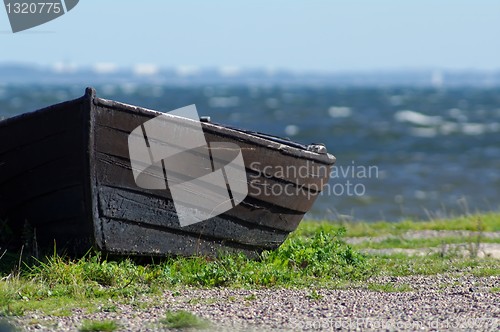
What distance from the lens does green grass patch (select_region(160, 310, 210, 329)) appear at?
7051mm

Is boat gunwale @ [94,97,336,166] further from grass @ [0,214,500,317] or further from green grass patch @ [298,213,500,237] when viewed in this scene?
green grass patch @ [298,213,500,237]

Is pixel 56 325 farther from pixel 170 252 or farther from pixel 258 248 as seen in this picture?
pixel 258 248

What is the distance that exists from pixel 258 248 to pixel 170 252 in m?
1.16

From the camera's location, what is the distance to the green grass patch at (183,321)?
278 inches

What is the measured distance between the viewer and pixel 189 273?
9.05 metres

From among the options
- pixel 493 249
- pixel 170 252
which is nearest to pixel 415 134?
pixel 493 249

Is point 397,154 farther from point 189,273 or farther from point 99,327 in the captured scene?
point 99,327

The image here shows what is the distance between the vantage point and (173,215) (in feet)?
30.8

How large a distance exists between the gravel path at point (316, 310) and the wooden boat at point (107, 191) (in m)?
1.03

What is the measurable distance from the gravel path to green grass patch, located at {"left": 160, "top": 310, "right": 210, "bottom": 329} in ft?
0.25

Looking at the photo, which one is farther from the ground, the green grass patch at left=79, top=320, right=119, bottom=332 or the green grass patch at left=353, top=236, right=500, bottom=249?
the green grass patch at left=79, top=320, right=119, bottom=332

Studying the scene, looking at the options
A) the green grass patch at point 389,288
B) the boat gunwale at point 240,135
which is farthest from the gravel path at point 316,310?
the boat gunwale at point 240,135

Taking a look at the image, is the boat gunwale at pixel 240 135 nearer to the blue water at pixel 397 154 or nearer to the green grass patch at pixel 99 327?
the green grass patch at pixel 99 327

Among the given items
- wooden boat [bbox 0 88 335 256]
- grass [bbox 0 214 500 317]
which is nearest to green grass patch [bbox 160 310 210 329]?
grass [bbox 0 214 500 317]
